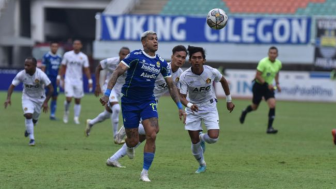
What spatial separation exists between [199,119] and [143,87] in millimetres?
1403

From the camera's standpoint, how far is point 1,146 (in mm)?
13859

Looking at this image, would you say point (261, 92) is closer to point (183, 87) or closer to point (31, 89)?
point (31, 89)

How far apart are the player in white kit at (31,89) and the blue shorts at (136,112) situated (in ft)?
14.3

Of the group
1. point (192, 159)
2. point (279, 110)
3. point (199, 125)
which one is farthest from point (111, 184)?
point (279, 110)

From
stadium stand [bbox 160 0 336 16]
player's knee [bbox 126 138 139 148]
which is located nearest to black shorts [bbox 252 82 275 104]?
Result: player's knee [bbox 126 138 139 148]

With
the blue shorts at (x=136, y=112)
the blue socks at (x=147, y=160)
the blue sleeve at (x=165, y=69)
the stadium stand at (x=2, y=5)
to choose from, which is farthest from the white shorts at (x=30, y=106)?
the stadium stand at (x=2, y=5)

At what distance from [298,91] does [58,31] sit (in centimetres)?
2217

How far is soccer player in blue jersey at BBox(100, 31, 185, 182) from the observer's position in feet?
32.3

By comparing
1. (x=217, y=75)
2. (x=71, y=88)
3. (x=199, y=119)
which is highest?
(x=217, y=75)

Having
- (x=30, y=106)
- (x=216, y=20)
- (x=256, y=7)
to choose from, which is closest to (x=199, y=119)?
(x=216, y=20)

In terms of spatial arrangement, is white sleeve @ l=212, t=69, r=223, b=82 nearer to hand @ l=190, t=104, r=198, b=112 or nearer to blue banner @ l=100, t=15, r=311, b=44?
hand @ l=190, t=104, r=198, b=112

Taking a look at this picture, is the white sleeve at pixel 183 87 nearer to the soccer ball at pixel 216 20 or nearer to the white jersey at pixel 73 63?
the soccer ball at pixel 216 20

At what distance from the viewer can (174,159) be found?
493 inches

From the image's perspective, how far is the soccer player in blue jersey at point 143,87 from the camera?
9.85 meters
